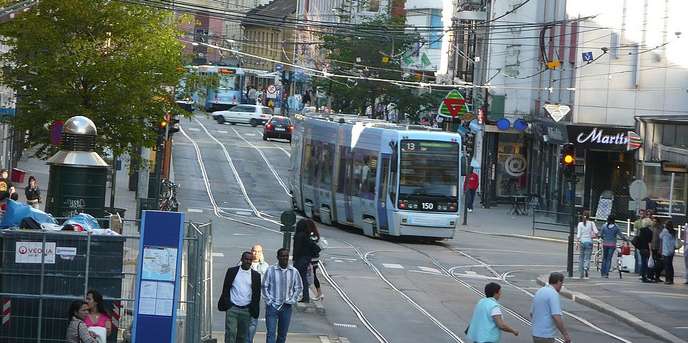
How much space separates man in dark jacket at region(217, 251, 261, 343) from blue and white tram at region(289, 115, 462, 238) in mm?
20493

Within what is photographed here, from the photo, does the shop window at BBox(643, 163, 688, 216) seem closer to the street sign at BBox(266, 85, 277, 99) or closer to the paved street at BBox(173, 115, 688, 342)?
the paved street at BBox(173, 115, 688, 342)

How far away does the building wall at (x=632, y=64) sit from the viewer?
2037 inches

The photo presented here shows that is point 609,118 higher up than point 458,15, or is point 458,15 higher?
point 458,15

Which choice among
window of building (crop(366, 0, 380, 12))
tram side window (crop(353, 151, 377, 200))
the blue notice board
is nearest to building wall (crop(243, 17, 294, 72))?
window of building (crop(366, 0, 380, 12))

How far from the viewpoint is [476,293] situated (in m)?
29.7

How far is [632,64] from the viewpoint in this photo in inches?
2069

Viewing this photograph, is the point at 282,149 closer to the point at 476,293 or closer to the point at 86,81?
the point at 86,81

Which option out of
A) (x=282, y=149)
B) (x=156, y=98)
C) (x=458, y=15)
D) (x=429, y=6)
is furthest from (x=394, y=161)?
(x=429, y=6)

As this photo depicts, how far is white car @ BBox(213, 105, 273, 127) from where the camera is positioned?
3701 inches

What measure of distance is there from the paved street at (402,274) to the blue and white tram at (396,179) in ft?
2.39

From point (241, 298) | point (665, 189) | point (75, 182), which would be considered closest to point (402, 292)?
point (75, 182)

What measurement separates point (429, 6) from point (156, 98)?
46780 millimetres

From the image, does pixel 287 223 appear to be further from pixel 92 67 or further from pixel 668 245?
pixel 92 67

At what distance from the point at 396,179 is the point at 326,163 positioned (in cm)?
489
